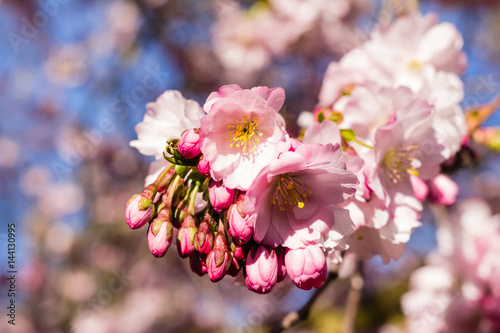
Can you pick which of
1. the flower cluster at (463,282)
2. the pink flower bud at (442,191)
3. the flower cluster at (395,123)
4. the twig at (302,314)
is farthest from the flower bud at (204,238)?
the flower cluster at (463,282)

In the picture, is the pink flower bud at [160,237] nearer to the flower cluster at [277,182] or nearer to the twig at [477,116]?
the flower cluster at [277,182]

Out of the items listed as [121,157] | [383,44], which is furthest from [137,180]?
[383,44]

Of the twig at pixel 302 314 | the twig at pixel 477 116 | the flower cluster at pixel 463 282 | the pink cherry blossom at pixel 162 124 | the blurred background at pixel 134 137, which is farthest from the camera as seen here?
the blurred background at pixel 134 137

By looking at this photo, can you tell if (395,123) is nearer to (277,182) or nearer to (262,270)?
(277,182)

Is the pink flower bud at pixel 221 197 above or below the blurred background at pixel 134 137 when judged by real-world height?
above

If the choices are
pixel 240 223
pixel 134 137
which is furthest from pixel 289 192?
pixel 134 137
